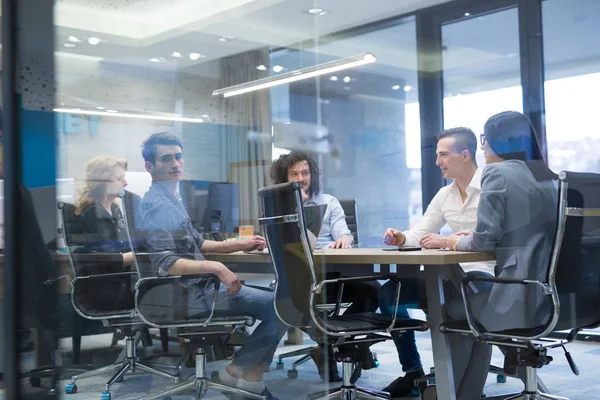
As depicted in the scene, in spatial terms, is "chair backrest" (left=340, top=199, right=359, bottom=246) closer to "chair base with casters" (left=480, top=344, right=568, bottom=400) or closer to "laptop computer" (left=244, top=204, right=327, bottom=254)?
"laptop computer" (left=244, top=204, right=327, bottom=254)

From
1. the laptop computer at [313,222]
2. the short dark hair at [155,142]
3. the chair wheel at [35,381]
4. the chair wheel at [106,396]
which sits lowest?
the chair wheel at [106,396]

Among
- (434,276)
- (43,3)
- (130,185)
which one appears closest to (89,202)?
(130,185)

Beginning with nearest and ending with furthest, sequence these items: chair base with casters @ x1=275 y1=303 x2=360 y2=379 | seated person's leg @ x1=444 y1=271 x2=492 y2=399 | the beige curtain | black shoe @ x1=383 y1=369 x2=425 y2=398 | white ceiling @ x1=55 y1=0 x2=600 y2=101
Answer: the beige curtain
white ceiling @ x1=55 y1=0 x2=600 y2=101
chair base with casters @ x1=275 y1=303 x2=360 y2=379
seated person's leg @ x1=444 y1=271 x2=492 y2=399
black shoe @ x1=383 y1=369 x2=425 y2=398

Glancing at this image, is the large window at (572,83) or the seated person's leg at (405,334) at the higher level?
the large window at (572,83)

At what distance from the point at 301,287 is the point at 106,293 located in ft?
2.43

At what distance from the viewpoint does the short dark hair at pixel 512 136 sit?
2.86 m

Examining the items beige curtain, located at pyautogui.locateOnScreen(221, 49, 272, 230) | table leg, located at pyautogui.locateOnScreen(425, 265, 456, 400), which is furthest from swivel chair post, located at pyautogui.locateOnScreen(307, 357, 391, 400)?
beige curtain, located at pyautogui.locateOnScreen(221, 49, 272, 230)

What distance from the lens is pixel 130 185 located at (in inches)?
91.0

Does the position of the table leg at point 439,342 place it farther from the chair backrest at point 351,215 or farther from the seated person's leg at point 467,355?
the chair backrest at point 351,215

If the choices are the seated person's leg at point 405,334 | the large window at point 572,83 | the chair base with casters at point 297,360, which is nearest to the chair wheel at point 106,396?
the chair base with casters at point 297,360

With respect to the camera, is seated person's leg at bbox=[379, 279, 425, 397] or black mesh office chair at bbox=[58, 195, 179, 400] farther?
seated person's leg at bbox=[379, 279, 425, 397]

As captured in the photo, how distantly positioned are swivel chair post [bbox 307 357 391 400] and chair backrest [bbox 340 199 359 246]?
0.61 m

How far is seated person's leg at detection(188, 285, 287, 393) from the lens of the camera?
2.50 meters

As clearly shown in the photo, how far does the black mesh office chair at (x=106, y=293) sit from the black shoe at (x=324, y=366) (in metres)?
0.54
